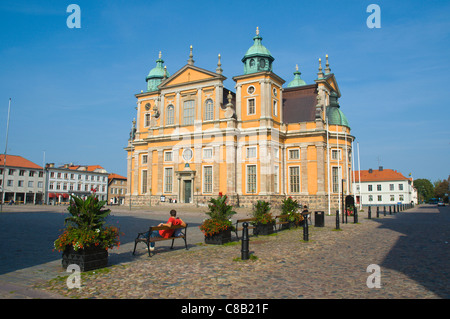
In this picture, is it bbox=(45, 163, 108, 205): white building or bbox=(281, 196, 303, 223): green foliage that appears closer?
bbox=(281, 196, 303, 223): green foliage

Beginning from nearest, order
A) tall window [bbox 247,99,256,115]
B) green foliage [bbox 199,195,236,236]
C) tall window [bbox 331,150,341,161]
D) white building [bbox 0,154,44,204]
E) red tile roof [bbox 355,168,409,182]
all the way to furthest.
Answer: green foliage [bbox 199,195,236,236] < tall window [bbox 331,150,341,161] < tall window [bbox 247,99,256,115] < white building [bbox 0,154,44,204] < red tile roof [bbox 355,168,409,182]

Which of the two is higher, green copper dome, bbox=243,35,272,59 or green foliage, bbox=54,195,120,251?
green copper dome, bbox=243,35,272,59

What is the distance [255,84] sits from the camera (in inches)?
1661

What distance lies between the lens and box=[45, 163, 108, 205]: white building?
75500 mm

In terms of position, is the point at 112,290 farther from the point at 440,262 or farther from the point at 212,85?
the point at 212,85

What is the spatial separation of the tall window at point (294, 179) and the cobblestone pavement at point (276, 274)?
30.2 metres

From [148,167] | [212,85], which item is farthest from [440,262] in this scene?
[148,167]

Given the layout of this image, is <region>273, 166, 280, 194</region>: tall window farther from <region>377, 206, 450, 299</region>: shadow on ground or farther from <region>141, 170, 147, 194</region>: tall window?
<region>377, 206, 450, 299</region>: shadow on ground

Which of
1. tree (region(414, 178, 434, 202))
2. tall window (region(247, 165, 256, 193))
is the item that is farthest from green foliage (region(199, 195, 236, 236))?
tree (region(414, 178, 434, 202))

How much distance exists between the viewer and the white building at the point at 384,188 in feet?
251

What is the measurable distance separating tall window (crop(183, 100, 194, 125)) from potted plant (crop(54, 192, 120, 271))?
36.7 metres

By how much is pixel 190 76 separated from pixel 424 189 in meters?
127

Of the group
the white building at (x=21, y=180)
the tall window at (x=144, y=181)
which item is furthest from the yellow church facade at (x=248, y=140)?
the white building at (x=21, y=180)

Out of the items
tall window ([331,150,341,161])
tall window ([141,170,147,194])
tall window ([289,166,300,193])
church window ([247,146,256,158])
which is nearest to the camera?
church window ([247,146,256,158])
